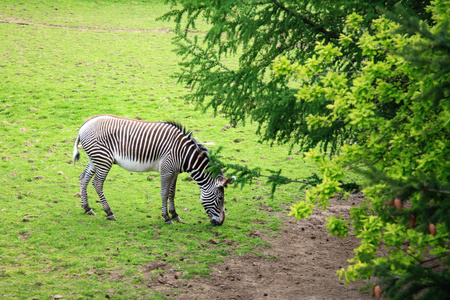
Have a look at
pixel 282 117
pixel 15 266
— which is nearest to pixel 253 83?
pixel 282 117

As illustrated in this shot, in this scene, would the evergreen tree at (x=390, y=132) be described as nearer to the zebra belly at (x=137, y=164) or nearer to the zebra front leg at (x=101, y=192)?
the zebra belly at (x=137, y=164)

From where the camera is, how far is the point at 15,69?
19.1 metres

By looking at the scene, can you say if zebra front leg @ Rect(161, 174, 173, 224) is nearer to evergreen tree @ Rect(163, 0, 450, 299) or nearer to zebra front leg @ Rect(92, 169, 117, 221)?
zebra front leg @ Rect(92, 169, 117, 221)

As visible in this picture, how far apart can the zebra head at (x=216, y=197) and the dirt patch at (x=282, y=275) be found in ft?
3.50

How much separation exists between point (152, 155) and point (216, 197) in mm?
1756

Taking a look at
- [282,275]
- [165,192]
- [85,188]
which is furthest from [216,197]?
[85,188]

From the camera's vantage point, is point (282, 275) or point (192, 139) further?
point (192, 139)

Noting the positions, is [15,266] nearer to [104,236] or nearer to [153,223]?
[104,236]

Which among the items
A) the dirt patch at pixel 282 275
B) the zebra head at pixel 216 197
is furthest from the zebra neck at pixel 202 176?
the dirt patch at pixel 282 275

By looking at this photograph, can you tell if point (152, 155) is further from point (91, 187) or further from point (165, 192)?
point (91, 187)

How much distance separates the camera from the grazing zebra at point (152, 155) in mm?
9148

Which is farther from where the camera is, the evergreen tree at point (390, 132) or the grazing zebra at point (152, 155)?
the grazing zebra at point (152, 155)

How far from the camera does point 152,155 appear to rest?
30.8 feet

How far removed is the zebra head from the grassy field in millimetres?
308
